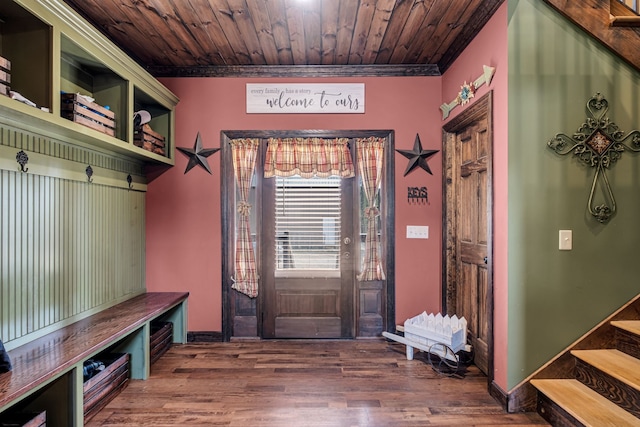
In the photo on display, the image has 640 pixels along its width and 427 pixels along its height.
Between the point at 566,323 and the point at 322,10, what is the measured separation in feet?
8.83

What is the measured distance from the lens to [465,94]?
296cm

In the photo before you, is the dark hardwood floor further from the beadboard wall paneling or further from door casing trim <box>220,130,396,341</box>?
the beadboard wall paneling

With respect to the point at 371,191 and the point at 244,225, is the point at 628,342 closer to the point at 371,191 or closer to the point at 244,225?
the point at 371,191

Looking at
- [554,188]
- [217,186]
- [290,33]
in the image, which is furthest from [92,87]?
[554,188]

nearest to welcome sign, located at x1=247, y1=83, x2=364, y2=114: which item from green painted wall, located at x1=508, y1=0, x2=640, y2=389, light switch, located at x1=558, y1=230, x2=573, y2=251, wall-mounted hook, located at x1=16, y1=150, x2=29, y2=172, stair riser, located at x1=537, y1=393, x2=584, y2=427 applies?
green painted wall, located at x1=508, y1=0, x2=640, y2=389

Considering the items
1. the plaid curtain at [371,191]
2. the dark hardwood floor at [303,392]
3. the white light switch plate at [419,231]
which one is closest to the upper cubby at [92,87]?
the dark hardwood floor at [303,392]

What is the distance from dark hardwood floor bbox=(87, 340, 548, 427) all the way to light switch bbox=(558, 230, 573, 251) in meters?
1.08

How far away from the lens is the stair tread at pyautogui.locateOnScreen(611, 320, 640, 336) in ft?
7.10

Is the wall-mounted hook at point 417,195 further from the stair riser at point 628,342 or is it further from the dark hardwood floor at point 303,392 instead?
the stair riser at point 628,342

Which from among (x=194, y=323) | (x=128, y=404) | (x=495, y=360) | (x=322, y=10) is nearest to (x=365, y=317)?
(x=495, y=360)

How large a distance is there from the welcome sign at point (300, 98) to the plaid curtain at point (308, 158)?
1.02 feet

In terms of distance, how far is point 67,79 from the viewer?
8.23 ft

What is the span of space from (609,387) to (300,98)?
322 cm

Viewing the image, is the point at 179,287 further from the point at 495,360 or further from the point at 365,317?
the point at 495,360
